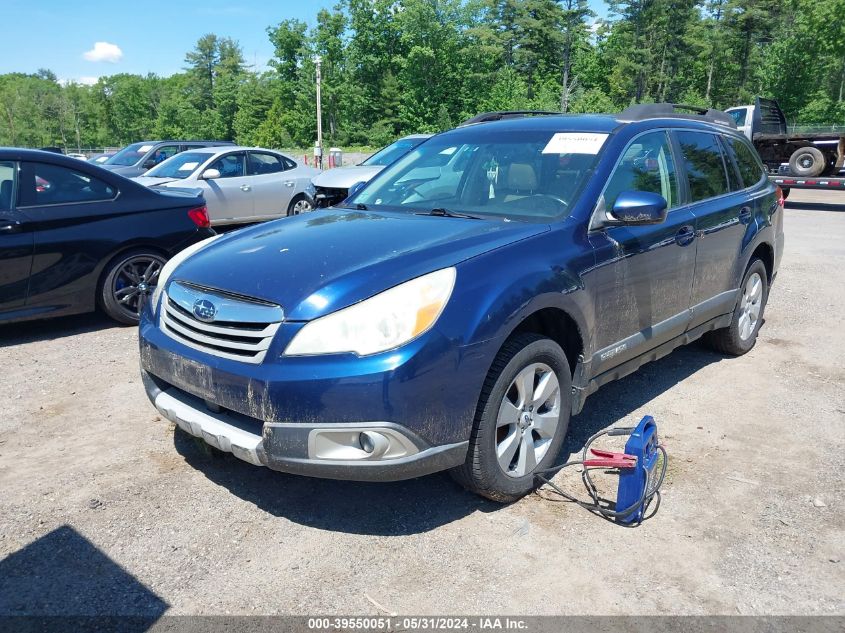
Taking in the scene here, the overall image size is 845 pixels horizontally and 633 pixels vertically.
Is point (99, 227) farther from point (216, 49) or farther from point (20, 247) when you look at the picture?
point (216, 49)

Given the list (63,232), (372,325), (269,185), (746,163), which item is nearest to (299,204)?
(269,185)

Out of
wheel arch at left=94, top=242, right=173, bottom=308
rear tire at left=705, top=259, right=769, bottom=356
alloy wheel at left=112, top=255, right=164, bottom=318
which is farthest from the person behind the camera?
alloy wheel at left=112, top=255, right=164, bottom=318

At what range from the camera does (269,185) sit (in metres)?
12.0

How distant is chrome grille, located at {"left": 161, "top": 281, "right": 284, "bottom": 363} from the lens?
9.27ft

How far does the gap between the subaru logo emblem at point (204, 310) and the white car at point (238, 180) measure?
7925 millimetres

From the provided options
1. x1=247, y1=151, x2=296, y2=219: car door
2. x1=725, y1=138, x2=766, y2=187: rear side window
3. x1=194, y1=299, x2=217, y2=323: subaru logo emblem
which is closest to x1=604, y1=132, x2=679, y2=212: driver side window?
x1=725, y1=138, x2=766, y2=187: rear side window

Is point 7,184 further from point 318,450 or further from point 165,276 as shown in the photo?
point 318,450

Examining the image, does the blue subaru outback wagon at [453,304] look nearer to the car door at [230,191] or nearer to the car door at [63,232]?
the car door at [63,232]

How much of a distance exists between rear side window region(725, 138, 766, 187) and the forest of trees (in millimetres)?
49326


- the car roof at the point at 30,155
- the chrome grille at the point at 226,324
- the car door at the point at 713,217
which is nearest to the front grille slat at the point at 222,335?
the chrome grille at the point at 226,324

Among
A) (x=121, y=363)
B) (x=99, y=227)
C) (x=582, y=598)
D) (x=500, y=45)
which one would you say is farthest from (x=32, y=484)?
(x=500, y=45)

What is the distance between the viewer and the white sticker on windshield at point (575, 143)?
3867mm

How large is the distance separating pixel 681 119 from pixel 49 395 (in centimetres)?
464

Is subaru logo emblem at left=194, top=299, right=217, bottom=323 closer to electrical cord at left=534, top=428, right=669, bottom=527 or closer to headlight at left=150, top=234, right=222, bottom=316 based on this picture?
headlight at left=150, top=234, right=222, bottom=316
